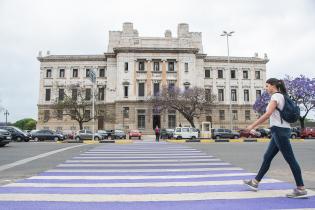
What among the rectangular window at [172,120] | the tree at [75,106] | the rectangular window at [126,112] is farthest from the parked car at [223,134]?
the rectangular window at [126,112]

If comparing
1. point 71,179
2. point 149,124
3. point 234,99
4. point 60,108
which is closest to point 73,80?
point 60,108

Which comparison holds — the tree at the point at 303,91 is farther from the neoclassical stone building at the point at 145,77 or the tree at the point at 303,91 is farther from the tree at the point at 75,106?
the tree at the point at 75,106

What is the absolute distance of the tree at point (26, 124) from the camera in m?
119

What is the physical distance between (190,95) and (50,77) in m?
29.8

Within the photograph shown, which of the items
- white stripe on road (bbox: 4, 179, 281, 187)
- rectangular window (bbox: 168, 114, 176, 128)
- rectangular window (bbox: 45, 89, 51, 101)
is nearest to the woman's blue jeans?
white stripe on road (bbox: 4, 179, 281, 187)

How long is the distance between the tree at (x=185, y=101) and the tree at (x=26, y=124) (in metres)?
80.1

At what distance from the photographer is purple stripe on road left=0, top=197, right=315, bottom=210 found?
4816mm

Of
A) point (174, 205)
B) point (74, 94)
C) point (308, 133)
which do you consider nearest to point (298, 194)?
point (174, 205)

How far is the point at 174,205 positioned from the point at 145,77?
5688 cm

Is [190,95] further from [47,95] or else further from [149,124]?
[47,95]

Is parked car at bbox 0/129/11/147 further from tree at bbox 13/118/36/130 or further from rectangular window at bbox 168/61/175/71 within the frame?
tree at bbox 13/118/36/130

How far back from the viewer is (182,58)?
61625 mm

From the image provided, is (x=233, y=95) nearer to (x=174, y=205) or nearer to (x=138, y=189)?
(x=138, y=189)

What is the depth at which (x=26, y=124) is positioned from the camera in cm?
12438
